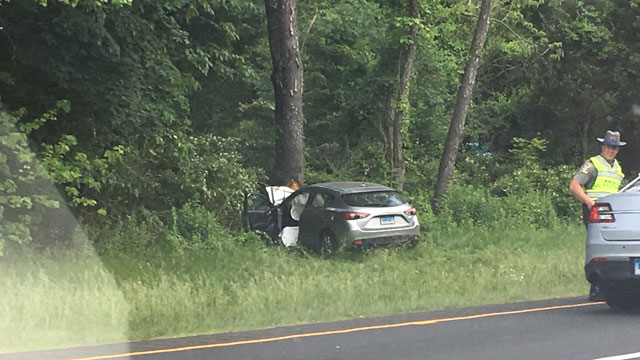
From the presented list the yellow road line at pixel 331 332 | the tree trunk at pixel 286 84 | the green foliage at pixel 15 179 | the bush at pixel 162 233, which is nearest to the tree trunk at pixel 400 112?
the tree trunk at pixel 286 84

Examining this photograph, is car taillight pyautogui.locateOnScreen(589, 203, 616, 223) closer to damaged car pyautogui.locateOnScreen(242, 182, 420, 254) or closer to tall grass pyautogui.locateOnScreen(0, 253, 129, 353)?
tall grass pyautogui.locateOnScreen(0, 253, 129, 353)

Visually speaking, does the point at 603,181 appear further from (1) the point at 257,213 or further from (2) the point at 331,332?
(1) the point at 257,213

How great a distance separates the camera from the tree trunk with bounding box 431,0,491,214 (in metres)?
26.6

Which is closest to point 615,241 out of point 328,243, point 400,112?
point 328,243

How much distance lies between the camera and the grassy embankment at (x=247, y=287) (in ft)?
37.7

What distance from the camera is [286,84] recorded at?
22.1 metres

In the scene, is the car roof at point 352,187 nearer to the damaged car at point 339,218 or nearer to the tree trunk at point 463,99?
the damaged car at point 339,218

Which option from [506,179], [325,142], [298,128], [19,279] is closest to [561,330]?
[19,279]

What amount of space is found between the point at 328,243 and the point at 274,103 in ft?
37.6

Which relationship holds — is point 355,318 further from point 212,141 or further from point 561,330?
point 212,141

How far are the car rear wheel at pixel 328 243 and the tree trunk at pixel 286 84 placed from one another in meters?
3.47

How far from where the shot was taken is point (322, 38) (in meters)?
32.2

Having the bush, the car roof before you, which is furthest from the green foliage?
the car roof

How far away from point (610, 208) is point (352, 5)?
22341 mm
